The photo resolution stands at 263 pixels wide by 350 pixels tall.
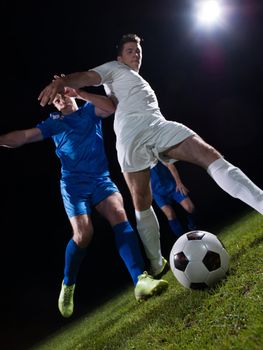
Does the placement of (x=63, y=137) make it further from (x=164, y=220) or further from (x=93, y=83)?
(x=164, y=220)

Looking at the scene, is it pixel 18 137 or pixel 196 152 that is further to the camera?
pixel 18 137

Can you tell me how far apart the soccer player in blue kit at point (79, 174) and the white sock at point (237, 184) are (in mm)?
1235

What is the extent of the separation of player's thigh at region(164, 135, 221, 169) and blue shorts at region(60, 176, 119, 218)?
1280 mm

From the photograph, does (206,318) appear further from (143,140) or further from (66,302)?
(66,302)

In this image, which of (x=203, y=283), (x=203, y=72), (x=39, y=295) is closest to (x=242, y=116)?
(x=203, y=72)

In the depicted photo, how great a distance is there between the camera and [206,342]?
175 centimetres

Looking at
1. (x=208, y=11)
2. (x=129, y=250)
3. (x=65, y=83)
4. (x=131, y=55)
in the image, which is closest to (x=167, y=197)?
(x=129, y=250)

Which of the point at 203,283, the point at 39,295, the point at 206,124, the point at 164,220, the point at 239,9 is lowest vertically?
the point at 39,295

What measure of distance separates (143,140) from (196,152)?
48cm

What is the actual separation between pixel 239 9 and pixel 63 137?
10.6 metres

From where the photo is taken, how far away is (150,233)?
342 centimetres

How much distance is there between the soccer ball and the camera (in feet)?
8.18

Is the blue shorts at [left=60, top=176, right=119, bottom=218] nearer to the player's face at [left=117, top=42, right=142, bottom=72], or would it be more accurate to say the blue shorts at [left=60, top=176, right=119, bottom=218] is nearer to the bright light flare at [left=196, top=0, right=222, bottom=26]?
the player's face at [left=117, top=42, right=142, bottom=72]

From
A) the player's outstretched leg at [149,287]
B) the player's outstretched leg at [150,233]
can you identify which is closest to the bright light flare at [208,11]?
the player's outstretched leg at [150,233]
